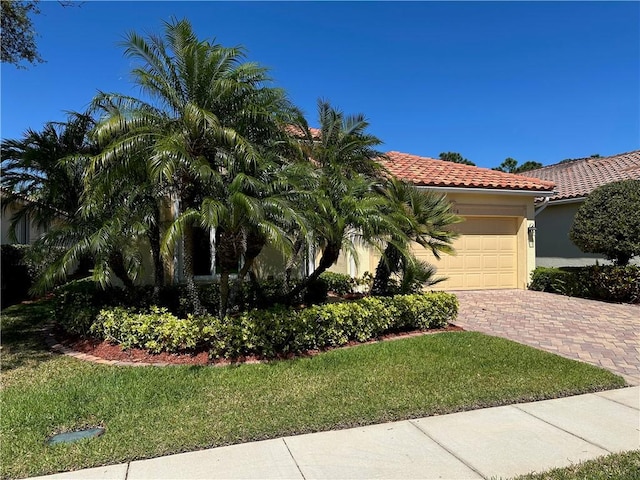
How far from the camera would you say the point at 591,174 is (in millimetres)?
18594

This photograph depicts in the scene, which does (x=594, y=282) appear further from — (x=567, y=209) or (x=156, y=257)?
(x=156, y=257)

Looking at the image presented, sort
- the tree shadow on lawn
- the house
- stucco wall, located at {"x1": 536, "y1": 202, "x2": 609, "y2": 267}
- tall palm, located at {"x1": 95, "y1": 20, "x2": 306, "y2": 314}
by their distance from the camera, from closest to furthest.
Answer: tall palm, located at {"x1": 95, "y1": 20, "x2": 306, "y2": 314}, the tree shadow on lawn, the house, stucco wall, located at {"x1": 536, "y1": 202, "x2": 609, "y2": 267}

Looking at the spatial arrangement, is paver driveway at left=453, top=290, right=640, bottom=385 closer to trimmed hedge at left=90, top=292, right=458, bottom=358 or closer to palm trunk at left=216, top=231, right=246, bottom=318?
trimmed hedge at left=90, top=292, right=458, bottom=358

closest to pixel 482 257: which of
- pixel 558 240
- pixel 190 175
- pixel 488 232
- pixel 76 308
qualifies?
pixel 488 232

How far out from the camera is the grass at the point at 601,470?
3.27m

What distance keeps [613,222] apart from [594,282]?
6.42 feet

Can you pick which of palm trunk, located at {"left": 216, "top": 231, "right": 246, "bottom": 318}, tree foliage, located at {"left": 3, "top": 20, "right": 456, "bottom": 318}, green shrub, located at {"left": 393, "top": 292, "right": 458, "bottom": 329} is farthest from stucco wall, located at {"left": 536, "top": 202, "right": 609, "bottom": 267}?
palm trunk, located at {"left": 216, "top": 231, "right": 246, "bottom": 318}

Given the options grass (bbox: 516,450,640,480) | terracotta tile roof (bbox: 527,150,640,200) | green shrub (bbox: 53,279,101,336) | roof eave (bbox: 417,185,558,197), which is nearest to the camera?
grass (bbox: 516,450,640,480)

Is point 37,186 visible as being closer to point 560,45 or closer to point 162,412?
point 162,412

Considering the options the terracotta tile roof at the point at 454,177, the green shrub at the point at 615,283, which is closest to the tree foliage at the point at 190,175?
the terracotta tile roof at the point at 454,177

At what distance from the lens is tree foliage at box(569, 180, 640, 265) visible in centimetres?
1136

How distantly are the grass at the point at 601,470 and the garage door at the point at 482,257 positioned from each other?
34.5ft

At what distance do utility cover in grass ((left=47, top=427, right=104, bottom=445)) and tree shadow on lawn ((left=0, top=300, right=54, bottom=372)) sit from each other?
303 cm

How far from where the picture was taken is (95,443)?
3807mm
